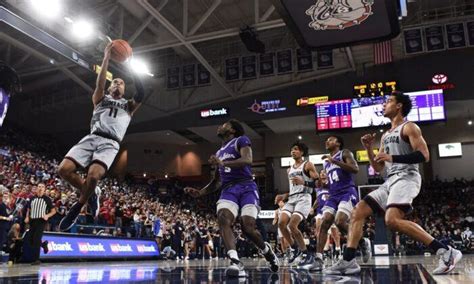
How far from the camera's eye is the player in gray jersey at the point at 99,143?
475 centimetres

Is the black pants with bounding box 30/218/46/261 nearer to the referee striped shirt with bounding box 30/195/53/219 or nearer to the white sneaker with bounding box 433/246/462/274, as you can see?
the referee striped shirt with bounding box 30/195/53/219

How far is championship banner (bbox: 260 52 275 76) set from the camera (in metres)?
23.6

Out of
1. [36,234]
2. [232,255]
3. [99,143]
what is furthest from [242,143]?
[36,234]

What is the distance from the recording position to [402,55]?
25.1 metres

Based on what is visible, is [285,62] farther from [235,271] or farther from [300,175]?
[235,271]

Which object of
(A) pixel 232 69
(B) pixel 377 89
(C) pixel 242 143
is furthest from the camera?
(A) pixel 232 69

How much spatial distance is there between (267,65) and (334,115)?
15.1 feet

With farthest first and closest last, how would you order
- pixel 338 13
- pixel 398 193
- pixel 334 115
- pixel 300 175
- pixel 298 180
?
pixel 334 115 < pixel 300 175 < pixel 298 180 < pixel 338 13 < pixel 398 193

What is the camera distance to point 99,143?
199 inches

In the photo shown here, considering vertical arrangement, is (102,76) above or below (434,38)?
below

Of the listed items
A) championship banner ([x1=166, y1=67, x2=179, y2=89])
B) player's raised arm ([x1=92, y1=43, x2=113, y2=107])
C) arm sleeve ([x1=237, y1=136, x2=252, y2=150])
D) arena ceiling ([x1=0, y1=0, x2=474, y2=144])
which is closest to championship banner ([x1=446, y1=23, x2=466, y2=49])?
arena ceiling ([x1=0, y1=0, x2=474, y2=144])

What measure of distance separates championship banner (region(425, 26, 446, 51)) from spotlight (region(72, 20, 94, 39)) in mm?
Answer: 14911

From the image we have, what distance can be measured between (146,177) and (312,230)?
15208mm

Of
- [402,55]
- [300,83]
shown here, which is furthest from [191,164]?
[402,55]
